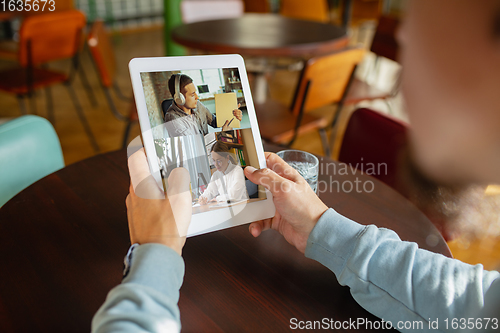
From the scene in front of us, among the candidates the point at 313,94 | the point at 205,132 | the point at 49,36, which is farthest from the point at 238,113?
the point at 49,36

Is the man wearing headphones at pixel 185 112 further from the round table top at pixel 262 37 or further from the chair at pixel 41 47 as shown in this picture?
the chair at pixel 41 47

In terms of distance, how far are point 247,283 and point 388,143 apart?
70cm

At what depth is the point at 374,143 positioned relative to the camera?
1.08 m

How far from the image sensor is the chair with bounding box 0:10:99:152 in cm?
A: 182

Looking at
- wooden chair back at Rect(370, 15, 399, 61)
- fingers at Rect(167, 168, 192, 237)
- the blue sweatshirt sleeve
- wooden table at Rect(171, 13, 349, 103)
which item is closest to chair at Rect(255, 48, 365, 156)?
wooden table at Rect(171, 13, 349, 103)

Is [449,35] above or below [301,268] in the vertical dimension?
above

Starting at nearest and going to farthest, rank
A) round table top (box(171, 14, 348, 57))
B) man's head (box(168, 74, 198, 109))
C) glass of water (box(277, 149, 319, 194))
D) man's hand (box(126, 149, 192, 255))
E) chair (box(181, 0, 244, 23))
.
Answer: man's hand (box(126, 149, 192, 255)), man's head (box(168, 74, 198, 109)), glass of water (box(277, 149, 319, 194)), round table top (box(171, 14, 348, 57)), chair (box(181, 0, 244, 23))

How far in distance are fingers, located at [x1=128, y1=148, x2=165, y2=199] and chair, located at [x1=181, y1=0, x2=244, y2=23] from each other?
223cm

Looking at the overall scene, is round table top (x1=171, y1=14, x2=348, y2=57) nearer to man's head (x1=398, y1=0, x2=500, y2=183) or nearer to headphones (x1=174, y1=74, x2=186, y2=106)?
headphones (x1=174, y1=74, x2=186, y2=106)

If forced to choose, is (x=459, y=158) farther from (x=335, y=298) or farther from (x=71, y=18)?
(x=71, y=18)

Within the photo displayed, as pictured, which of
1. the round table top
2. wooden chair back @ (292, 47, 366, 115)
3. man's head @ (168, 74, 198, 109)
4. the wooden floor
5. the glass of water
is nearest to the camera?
man's head @ (168, 74, 198, 109)

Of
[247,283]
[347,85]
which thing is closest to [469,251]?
[347,85]

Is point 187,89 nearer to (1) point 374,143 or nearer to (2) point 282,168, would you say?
(2) point 282,168

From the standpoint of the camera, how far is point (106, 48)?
6.08 ft
